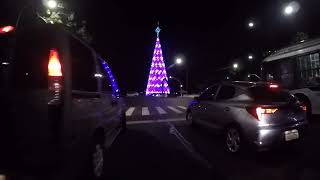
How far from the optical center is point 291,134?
20.1 feet

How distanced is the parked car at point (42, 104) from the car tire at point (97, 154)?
392 mm

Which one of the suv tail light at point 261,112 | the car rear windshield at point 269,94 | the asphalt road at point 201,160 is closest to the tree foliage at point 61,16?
the asphalt road at point 201,160

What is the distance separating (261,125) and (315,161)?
1.36m

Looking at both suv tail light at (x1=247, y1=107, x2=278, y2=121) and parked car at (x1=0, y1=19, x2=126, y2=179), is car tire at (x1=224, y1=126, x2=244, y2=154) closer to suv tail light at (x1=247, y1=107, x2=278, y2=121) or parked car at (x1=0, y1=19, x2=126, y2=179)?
suv tail light at (x1=247, y1=107, x2=278, y2=121)

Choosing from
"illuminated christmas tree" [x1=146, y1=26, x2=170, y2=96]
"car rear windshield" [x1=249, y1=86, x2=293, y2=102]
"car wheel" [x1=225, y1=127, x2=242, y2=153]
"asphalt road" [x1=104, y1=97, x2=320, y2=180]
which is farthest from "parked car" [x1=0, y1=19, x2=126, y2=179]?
"illuminated christmas tree" [x1=146, y1=26, x2=170, y2=96]

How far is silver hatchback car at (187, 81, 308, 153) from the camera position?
19.5ft

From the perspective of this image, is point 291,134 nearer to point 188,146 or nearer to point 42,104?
point 188,146

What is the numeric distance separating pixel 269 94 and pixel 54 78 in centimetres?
484

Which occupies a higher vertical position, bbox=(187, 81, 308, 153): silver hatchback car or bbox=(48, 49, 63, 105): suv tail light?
bbox=(48, 49, 63, 105): suv tail light

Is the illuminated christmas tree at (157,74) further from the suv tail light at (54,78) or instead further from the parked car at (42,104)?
the suv tail light at (54,78)

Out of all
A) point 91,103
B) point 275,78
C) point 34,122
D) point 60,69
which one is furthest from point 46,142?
point 275,78

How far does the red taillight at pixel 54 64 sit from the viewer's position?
3.37 metres

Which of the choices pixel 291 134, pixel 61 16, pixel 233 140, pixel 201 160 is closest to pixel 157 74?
pixel 61 16

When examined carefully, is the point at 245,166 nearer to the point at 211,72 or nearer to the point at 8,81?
the point at 8,81
